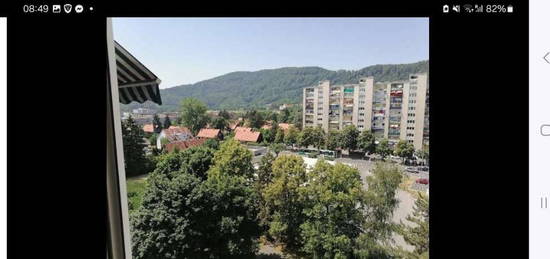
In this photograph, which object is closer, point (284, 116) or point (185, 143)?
point (284, 116)

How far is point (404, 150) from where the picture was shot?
2.38 metres

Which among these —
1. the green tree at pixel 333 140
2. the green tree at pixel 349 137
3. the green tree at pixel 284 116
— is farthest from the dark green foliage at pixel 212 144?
the green tree at pixel 349 137

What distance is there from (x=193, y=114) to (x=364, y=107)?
1591mm

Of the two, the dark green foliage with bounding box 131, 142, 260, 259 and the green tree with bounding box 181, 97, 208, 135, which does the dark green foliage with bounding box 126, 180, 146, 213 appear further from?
the green tree with bounding box 181, 97, 208, 135

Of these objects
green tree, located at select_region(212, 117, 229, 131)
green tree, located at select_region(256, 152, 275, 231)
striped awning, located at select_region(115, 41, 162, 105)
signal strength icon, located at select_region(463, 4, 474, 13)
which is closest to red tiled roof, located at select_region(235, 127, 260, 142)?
green tree, located at select_region(212, 117, 229, 131)

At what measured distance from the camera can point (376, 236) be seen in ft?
10.4

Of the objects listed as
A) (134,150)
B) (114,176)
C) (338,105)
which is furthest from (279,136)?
(114,176)

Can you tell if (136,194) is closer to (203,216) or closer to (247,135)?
(203,216)

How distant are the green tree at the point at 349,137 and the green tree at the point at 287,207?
2.00ft

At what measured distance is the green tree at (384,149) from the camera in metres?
2.52

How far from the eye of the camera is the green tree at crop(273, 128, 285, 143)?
266 cm

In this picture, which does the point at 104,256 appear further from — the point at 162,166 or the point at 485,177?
the point at 162,166

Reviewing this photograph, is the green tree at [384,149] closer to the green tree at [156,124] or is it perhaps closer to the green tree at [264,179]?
the green tree at [264,179]

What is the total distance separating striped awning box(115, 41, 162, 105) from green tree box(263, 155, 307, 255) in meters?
1.75
